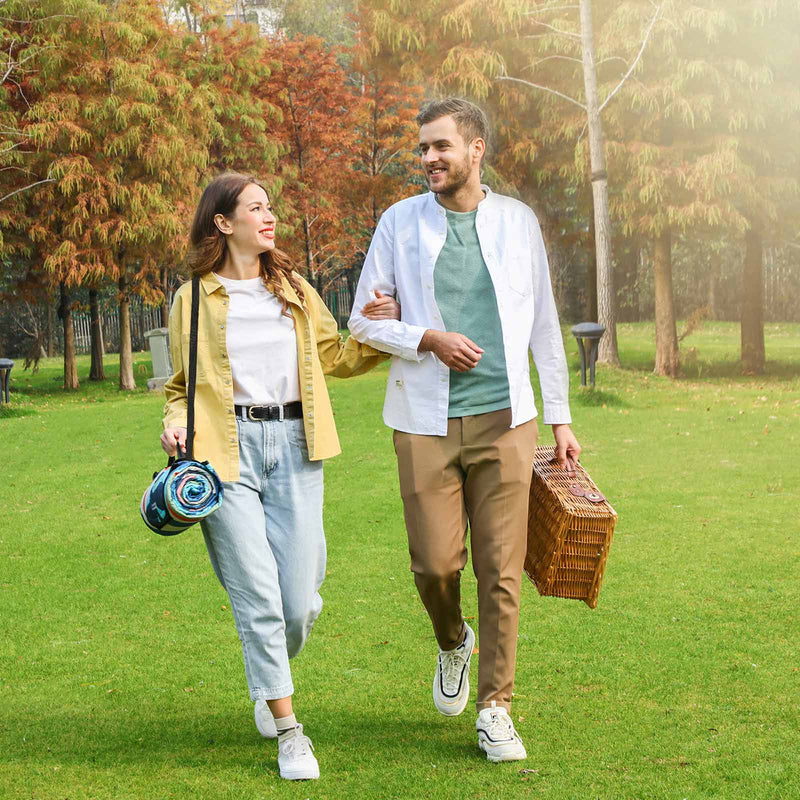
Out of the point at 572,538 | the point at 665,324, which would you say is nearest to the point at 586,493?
the point at 572,538

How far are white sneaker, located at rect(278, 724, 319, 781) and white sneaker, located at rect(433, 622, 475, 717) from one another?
622mm

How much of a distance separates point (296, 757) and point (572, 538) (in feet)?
4.11

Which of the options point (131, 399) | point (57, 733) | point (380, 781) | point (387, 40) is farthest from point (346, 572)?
point (387, 40)

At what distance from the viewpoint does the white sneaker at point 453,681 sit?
14.4 feet

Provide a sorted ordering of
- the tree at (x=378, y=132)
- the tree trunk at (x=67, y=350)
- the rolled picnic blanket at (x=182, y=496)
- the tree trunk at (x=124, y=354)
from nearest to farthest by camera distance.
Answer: the rolled picnic blanket at (x=182, y=496) → the tree trunk at (x=124, y=354) → the tree trunk at (x=67, y=350) → the tree at (x=378, y=132)

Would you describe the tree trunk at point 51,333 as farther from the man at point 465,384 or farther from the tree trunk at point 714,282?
the man at point 465,384

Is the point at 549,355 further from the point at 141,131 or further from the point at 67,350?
the point at 67,350

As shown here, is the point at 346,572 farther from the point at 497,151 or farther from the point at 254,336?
the point at 497,151

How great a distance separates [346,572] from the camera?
7109 mm

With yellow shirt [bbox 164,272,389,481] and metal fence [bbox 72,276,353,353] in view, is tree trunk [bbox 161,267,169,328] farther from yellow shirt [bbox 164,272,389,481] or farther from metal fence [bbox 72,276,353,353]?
yellow shirt [bbox 164,272,389,481]

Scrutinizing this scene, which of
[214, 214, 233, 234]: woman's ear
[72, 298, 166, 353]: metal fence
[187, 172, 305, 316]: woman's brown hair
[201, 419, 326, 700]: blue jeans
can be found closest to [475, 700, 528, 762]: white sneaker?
[201, 419, 326, 700]: blue jeans

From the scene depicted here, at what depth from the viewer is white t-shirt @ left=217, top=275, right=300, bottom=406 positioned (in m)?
4.07

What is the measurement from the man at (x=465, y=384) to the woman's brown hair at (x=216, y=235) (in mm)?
375

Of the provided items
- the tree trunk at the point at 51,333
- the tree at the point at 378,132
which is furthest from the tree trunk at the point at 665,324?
the tree trunk at the point at 51,333
